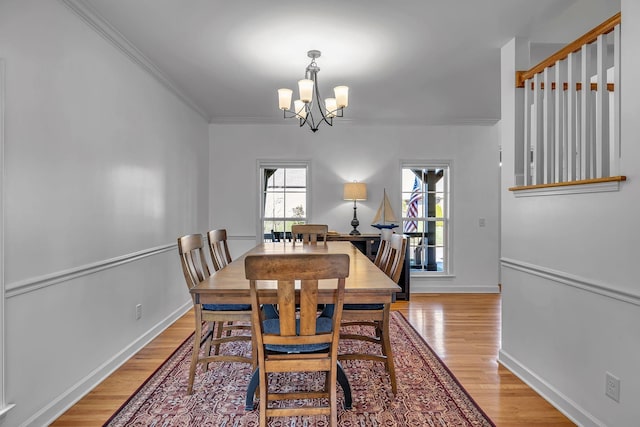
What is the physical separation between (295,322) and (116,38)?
252cm

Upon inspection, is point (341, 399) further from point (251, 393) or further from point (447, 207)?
point (447, 207)

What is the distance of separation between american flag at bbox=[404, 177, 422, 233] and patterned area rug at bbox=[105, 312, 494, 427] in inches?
117

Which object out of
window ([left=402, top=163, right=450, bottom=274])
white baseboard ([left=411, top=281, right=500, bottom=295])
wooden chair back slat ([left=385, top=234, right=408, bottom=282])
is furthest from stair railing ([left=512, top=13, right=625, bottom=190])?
white baseboard ([left=411, top=281, right=500, bottom=295])

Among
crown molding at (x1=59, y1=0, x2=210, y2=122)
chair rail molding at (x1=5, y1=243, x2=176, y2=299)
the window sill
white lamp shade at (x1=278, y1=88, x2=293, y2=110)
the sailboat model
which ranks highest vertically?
crown molding at (x1=59, y1=0, x2=210, y2=122)

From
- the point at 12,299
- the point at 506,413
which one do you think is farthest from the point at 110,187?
the point at 506,413

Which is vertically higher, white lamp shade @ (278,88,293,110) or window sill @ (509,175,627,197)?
white lamp shade @ (278,88,293,110)

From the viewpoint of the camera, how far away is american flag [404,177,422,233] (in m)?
5.95

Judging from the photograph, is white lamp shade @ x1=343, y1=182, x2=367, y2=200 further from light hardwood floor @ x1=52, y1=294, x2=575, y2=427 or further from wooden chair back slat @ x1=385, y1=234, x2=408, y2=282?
wooden chair back slat @ x1=385, y1=234, x2=408, y2=282

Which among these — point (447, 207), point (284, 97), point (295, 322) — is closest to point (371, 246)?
point (447, 207)

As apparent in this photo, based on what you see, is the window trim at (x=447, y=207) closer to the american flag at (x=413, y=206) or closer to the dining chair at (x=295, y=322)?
the american flag at (x=413, y=206)

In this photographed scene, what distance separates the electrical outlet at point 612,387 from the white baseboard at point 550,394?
18 cm

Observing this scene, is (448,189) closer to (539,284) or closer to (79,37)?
(539,284)

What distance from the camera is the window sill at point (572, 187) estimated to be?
6.46 ft

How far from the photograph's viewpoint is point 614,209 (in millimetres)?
1975
